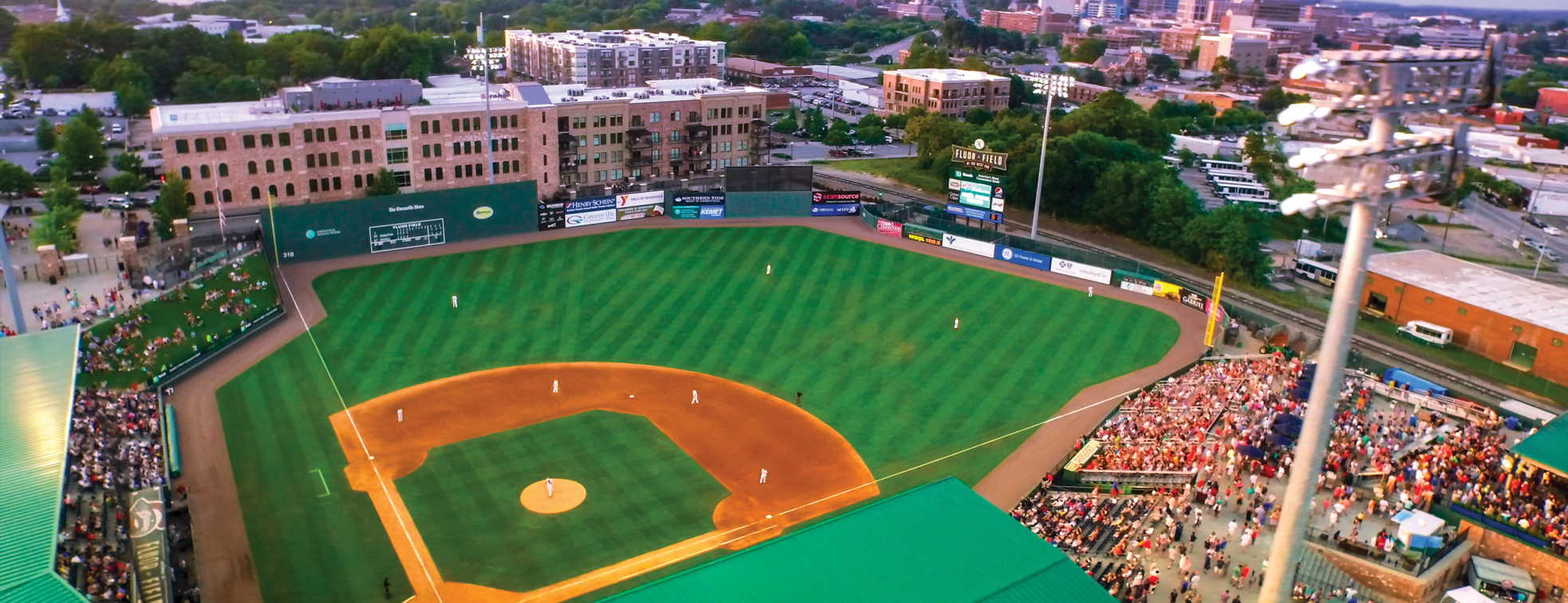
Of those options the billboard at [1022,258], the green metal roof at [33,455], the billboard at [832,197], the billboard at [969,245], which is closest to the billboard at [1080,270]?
the billboard at [1022,258]

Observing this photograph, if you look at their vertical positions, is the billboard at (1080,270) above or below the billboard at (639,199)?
below

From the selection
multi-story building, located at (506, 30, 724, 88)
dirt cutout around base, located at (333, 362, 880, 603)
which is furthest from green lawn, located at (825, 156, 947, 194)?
dirt cutout around base, located at (333, 362, 880, 603)

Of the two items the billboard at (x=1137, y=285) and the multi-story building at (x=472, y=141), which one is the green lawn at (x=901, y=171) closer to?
the multi-story building at (x=472, y=141)

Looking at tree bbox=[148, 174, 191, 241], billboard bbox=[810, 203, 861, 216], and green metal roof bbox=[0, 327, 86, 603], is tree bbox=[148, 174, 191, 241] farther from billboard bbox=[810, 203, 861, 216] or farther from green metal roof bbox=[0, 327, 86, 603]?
billboard bbox=[810, 203, 861, 216]

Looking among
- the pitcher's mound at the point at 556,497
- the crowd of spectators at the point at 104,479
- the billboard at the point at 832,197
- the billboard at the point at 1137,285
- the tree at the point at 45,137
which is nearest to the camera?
the crowd of spectators at the point at 104,479

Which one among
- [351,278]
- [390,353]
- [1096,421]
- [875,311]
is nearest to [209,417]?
[390,353]

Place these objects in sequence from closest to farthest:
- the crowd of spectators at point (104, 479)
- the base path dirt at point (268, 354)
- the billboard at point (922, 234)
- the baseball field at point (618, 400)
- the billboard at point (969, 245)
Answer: the crowd of spectators at point (104, 479) < the base path dirt at point (268, 354) < the baseball field at point (618, 400) < the billboard at point (969, 245) < the billboard at point (922, 234)

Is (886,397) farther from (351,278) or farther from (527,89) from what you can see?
(527,89)

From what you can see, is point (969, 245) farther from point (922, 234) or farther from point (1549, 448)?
point (1549, 448)
